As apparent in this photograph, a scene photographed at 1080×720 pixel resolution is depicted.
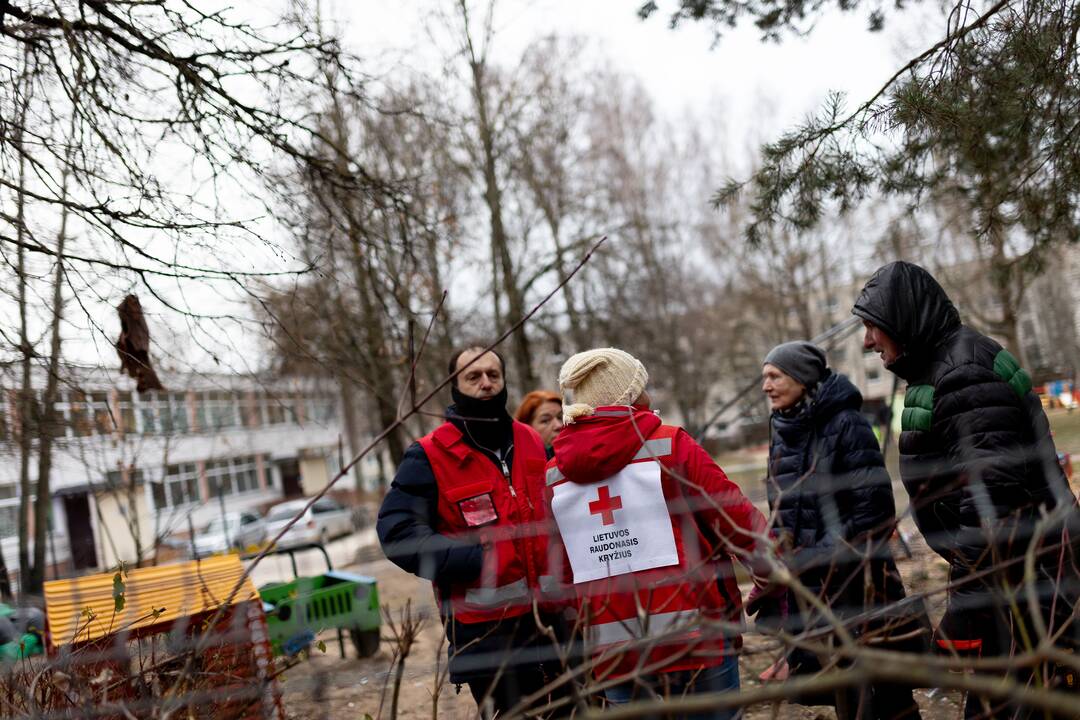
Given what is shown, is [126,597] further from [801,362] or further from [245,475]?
[245,475]

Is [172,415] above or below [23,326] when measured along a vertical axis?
above

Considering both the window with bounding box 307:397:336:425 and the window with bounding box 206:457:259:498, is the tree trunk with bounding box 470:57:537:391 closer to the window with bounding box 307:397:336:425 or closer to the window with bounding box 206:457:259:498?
the window with bounding box 307:397:336:425

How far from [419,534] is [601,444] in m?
0.68

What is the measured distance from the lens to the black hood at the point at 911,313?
2654 millimetres

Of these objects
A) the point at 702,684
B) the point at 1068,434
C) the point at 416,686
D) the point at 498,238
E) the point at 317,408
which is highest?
the point at 498,238

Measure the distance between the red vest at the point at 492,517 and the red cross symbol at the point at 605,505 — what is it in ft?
0.88

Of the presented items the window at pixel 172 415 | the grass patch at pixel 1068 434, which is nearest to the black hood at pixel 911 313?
the grass patch at pixel 1068 434

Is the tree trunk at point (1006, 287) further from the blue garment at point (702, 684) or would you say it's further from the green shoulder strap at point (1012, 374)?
the blue garment at point (702, 684)

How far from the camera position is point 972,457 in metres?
2.42

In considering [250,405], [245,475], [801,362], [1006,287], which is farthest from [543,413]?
[245,475]

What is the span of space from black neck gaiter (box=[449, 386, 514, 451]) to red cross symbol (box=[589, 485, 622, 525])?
22.6 inches

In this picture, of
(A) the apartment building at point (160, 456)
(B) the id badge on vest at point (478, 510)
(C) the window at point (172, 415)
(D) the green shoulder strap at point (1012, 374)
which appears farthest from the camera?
(C) the window at point (172, 415)

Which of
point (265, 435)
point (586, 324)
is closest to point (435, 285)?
point (586, 324)

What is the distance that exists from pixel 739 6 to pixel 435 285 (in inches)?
284
